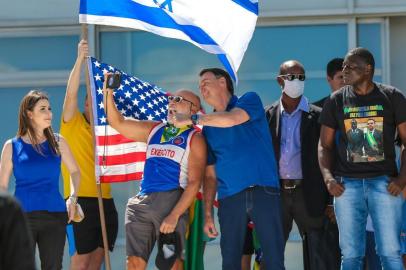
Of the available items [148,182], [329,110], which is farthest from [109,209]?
[329,110]

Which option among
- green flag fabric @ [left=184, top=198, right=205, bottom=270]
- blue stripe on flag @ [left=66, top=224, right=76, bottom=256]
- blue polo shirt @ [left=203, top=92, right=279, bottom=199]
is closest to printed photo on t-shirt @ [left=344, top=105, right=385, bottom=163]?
blue polo shirt @ [left=203, top=92, right=279, bottom=199]

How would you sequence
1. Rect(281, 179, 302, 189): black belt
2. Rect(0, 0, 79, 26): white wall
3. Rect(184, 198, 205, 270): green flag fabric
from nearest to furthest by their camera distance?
Rect(184, 198, 205, 270): green flag fabric → Rect(281, 179, 302, 189): black belt → Rect(0, 0, 79, 26): white wall

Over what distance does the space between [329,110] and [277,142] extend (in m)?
0.72

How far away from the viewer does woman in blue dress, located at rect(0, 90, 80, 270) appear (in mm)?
7500

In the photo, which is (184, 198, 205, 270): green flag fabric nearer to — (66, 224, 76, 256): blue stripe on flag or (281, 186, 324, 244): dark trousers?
(281, 186, 324, 244): dark trousers

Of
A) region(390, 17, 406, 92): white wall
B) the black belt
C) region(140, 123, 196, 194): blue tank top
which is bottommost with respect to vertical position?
the black belt

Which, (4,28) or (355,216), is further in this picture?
(4,28)

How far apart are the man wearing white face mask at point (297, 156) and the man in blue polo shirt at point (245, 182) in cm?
52

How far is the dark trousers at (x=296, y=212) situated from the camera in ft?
27.2

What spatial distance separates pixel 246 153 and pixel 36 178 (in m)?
1.58

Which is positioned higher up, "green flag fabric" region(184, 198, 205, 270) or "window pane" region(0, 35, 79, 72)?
"window pane" region(0, 35, 79, 72)

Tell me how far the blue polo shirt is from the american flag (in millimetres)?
815

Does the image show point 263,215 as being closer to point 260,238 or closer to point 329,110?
point 260,238

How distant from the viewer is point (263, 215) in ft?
25.2
